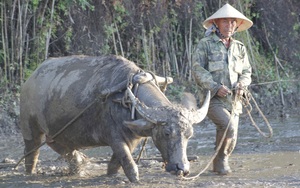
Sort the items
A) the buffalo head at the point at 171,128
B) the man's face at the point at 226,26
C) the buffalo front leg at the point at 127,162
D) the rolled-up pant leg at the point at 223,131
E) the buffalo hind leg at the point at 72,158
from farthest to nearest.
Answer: the buffalo hind leg at the point at 72,158 → the man's face at the point at 226,26 → the rolled-up pant leg at the point at 223,131 → the buffalo front leg at the point at 127,162 → the buffalo head at the point at 171,128

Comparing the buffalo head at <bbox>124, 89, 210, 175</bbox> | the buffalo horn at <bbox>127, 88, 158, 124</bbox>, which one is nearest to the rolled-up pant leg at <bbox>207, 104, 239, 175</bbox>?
the buffalo head at <bbox>124, 89, 210, 175</bbox>

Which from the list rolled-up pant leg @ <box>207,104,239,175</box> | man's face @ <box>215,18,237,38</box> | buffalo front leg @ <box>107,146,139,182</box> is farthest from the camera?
man's face @ <box>215,18,237,38</box>

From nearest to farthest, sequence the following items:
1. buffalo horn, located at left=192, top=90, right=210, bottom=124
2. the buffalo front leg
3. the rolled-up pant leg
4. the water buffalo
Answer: the water buffalo
buffalo horn, located at left=192, top=90, right=210, bottom=124
the buffalo front leg
the rolled-up pant leg

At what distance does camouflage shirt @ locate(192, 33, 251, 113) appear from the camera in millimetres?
7930

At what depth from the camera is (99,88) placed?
7625mm

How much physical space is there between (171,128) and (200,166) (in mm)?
2014

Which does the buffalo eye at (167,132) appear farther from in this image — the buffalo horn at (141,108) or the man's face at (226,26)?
the man's face at (226,26)

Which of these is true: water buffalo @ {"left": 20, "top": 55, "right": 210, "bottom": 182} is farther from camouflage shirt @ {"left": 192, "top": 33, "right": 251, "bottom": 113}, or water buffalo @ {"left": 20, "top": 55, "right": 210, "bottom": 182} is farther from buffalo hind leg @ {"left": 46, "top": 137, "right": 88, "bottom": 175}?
camouflage shirt @ {"left": 192, "top": 33, "right": 251, "bottom": 113}

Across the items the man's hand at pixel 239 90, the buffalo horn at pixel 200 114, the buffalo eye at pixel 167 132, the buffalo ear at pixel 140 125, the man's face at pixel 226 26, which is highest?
the man's face at pixel 226 26

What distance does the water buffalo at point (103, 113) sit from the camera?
6.79 meters

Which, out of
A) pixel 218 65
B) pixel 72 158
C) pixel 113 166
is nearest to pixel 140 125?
pixel 113 166

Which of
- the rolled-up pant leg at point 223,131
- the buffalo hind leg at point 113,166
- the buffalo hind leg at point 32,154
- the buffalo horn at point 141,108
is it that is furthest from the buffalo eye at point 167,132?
the buffalo hind leg at point 32,154

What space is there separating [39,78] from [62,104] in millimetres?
669

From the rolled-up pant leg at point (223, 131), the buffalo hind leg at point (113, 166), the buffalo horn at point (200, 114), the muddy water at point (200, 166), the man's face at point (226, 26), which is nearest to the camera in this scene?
the buffalo horn at point (200, 114)
